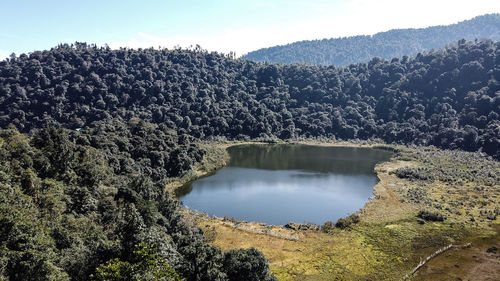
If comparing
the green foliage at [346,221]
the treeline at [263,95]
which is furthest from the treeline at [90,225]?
the treeline at [263,95]

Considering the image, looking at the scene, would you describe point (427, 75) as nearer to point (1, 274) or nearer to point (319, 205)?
point (319, 205)

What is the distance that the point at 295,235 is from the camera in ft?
154

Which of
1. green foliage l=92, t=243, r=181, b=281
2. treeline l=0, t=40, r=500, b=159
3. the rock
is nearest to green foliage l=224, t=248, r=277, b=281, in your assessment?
green foliage l=92, t=243, r=181, b=281

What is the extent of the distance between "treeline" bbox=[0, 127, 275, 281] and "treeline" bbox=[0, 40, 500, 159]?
217 feet

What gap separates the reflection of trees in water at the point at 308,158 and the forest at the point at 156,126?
13729mm

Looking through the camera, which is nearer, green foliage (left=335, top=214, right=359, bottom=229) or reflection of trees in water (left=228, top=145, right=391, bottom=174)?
green foliage (left=335, top=214, right=359, bottom=229)

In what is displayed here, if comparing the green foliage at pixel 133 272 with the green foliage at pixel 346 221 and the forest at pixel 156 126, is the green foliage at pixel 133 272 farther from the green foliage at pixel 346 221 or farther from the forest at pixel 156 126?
the green foliage at pixel 346 221

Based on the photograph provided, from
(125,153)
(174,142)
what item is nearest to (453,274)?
(125,153)

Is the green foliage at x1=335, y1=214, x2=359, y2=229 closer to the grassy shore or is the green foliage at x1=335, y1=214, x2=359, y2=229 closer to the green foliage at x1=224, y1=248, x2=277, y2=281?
the grassy shore

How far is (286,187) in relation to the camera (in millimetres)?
72812

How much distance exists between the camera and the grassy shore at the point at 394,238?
125ft

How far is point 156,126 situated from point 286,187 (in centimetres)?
4269

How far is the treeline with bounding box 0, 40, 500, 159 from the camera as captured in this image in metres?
121

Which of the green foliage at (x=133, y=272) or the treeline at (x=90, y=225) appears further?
the treeline at (x=90, y=225)
